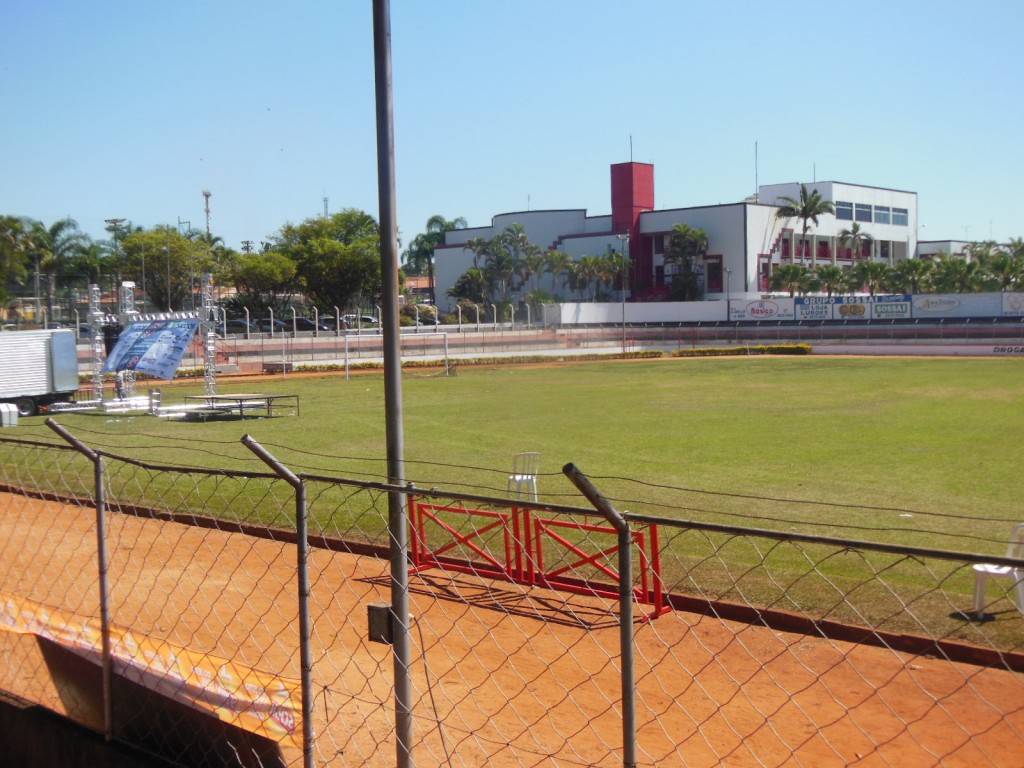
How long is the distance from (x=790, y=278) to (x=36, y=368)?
7282 cm

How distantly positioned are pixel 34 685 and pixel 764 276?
95.7 metres

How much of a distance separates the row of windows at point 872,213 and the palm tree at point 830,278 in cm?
969

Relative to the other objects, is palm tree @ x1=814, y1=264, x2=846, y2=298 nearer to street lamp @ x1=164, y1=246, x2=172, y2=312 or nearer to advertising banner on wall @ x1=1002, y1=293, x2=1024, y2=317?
advertising banner on wall @ x1=1002, y1=293, x2=1024, y2=317

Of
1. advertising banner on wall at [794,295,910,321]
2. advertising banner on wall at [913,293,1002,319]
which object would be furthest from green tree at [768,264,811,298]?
advertising banner on wall at [913,293,1002,319]

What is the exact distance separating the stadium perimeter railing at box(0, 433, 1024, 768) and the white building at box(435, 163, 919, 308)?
87.1 m

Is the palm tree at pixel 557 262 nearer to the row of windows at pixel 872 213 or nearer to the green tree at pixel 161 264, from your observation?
the row of windows at pixel 872 213

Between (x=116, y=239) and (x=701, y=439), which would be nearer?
(x=701, y=439)

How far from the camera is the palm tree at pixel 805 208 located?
97750 millimetres

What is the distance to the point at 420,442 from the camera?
80.0 feet

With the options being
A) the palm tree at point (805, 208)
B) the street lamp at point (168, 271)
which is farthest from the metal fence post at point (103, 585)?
the palm tree at point (805, 208)

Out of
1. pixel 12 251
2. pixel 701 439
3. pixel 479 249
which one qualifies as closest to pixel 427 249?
pixel 479 249

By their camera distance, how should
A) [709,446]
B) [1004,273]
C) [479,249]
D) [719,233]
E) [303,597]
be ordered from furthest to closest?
[479,249] → [1004,273] → [719,233] → [709,446] → [303,597]

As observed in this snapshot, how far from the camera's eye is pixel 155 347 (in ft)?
107

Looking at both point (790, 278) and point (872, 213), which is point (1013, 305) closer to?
point (790, 278)
